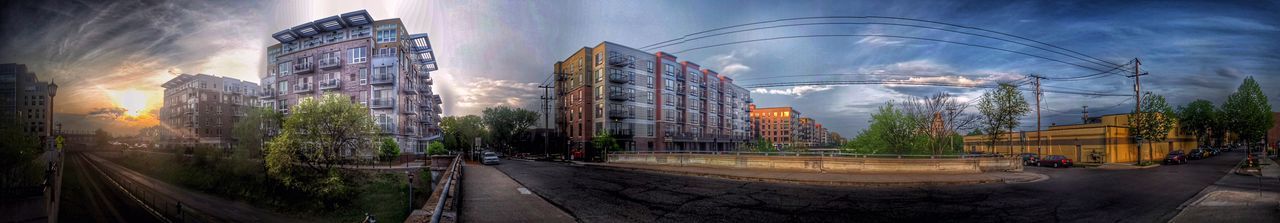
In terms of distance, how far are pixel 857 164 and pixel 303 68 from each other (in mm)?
38530

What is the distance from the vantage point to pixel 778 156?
25.4 metres

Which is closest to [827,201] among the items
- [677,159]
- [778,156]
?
[778,156]

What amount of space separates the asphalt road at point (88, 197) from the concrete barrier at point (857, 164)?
25639mm

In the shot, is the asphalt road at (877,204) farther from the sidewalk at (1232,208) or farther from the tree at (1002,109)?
the tree at (1002,109)

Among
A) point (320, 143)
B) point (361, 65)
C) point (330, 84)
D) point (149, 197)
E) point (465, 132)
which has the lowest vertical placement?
point (149, 197)

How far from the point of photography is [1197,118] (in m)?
56.6

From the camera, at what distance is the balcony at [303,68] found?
99.3ft

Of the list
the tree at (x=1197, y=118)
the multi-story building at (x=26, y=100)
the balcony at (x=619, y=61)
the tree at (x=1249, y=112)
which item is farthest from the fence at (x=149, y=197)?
the tree at (x=1197, y=118)

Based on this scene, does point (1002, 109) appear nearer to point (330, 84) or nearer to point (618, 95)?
point (618, 95)

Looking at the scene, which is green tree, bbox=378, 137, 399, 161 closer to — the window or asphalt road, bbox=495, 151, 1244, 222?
the window

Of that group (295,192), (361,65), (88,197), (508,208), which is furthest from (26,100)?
(361,65)

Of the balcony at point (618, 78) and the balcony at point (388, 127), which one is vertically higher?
the balcony at point (618, 78)

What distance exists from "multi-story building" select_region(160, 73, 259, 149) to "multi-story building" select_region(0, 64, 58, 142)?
81.2 inches

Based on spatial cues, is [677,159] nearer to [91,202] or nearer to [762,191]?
[762,191]
